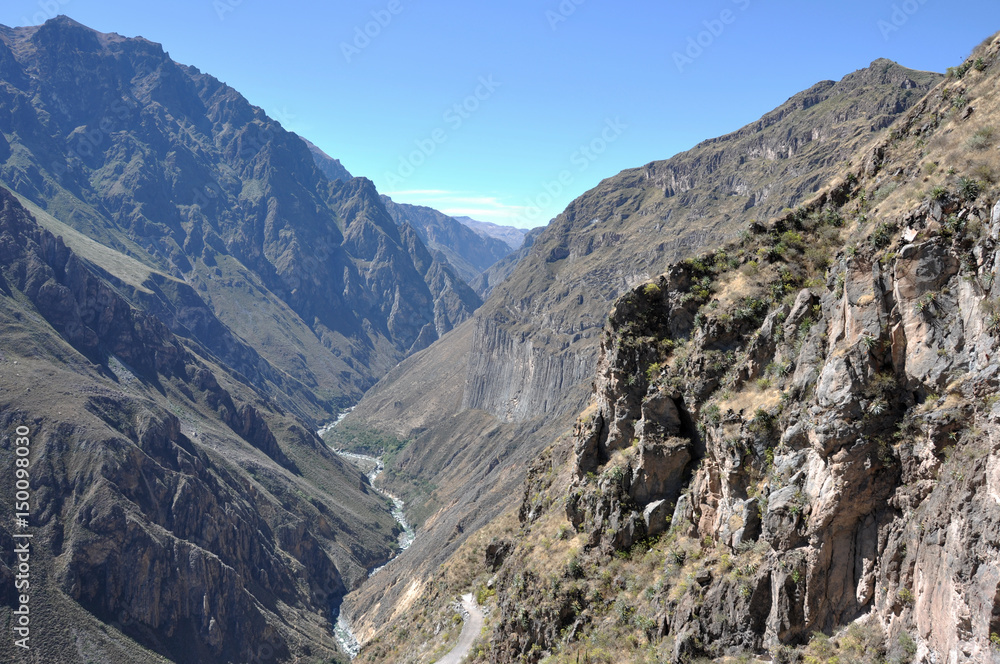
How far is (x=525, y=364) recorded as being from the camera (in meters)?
170

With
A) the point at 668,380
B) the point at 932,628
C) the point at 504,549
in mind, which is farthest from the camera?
the point at 504,549

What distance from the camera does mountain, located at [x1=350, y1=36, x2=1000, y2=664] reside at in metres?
13.7

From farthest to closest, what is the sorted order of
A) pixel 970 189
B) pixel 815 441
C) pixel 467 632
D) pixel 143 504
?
pixel 143 504 → pixel 467 632 → pixel 815 441 → pixel 970 189

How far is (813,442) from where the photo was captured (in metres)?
16.4

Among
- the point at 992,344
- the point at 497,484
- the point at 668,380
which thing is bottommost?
the point at 497,484

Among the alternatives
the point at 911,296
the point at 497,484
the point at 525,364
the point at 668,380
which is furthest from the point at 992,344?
the point at 525,364

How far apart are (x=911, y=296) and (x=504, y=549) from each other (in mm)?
32160

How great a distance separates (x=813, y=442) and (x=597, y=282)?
162 metres

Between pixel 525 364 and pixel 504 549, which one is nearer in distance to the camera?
pixel 504 549

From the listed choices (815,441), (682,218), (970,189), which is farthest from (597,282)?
(815,441)

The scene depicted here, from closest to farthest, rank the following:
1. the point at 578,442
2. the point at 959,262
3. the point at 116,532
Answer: the point at 959,262 < the point at 578,442 < the point at 116,532

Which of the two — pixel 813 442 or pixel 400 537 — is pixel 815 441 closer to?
pixel 813 442

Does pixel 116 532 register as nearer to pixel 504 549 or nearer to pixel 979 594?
pixel 504 549

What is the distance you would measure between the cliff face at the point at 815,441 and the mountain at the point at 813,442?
0.21 ft
